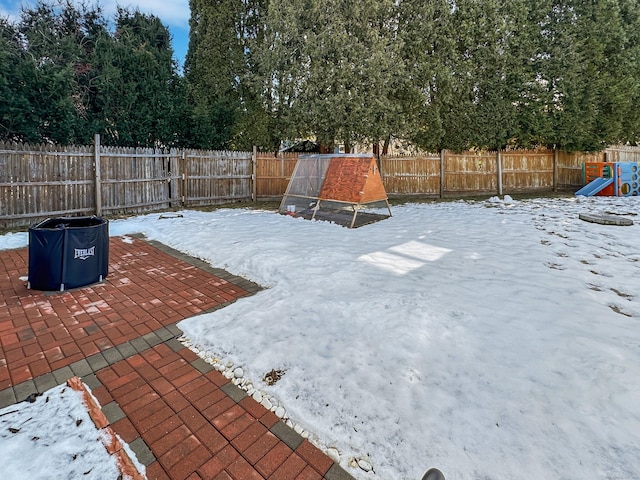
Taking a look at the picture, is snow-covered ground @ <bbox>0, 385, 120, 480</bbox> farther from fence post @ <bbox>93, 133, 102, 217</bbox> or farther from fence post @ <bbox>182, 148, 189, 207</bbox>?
fence post @ <bbox>182, 148, 189, 207</bbox>

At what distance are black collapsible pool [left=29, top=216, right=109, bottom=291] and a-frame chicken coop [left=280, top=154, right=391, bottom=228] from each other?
501 centimetres

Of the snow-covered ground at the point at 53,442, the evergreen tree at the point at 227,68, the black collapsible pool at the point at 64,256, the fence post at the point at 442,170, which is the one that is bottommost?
the snow-covered ground at the point at 53,442

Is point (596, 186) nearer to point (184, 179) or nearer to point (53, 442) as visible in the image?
point (184, 179)

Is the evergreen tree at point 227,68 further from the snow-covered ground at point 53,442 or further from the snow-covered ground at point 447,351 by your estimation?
the snow-covered ground at point 53,442

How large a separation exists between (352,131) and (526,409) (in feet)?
36.3

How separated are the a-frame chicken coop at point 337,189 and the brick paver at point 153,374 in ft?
14.0

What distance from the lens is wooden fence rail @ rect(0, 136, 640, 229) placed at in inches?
309

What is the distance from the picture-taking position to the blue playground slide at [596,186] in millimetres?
12953

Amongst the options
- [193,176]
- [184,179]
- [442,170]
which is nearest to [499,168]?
[442,170]

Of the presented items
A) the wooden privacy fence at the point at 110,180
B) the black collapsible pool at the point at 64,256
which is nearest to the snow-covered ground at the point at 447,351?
the black collapsible pool at the point at 64,256

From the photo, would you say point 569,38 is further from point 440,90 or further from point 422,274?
point 422,274

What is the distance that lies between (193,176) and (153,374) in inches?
370

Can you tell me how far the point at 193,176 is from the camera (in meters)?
11.2

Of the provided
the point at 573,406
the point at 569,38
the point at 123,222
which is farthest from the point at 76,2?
the point at 569,38
